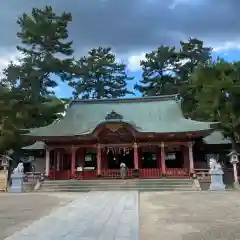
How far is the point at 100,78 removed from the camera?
45.6 metres

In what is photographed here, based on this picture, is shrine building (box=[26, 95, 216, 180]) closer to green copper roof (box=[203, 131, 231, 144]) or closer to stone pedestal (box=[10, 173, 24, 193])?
green copper roof (box=[203, 131, 231, 144])

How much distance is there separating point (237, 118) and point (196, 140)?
12.8 ft

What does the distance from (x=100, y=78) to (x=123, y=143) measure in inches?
990

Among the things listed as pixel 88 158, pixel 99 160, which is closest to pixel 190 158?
pixel 99 160

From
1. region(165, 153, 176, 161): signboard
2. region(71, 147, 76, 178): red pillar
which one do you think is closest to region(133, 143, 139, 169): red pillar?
region(165, 153, 176, 161): signboard

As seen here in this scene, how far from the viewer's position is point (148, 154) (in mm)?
23375

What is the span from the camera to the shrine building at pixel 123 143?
20.8 meters

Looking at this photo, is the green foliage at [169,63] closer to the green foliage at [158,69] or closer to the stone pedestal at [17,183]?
the green foliage at [158,69]

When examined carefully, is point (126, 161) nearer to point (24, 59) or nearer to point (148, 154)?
point (148, 154)

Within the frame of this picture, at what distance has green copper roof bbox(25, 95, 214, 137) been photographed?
70.8ft

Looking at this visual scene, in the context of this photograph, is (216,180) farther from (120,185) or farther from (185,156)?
(120,185)

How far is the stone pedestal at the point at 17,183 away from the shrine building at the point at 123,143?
8.98 ft

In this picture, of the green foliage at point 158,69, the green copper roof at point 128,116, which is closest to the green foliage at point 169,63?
the green foliage at point 158,69

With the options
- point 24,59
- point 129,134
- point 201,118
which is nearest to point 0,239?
point 129,134
